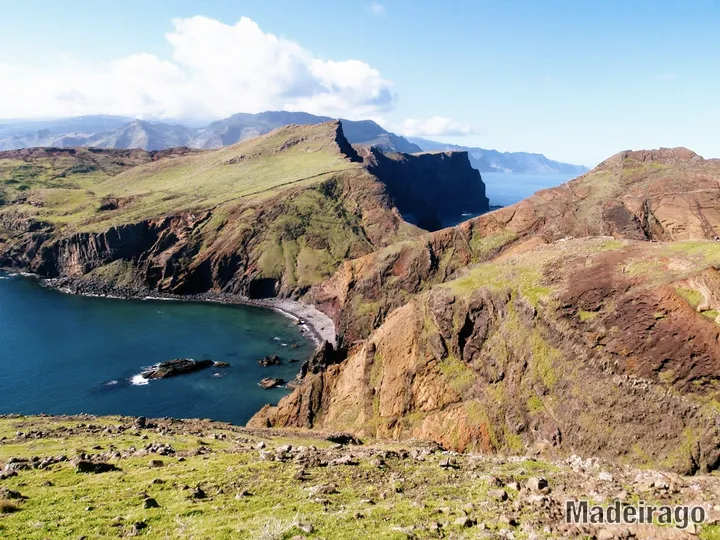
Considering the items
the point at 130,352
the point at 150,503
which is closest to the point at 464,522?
the point at 150,503

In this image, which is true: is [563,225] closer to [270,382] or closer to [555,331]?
[555,331]

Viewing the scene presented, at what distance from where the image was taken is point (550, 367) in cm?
5644

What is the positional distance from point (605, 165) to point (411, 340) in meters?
81.0

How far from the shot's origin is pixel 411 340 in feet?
229

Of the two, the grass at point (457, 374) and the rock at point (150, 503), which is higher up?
the rock at point (150, 503)

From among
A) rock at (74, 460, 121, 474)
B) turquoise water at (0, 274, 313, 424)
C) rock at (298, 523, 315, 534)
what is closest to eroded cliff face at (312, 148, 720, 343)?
turquoise water at (0, 274, 313, 424)

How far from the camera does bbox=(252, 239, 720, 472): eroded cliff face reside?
1826 inches

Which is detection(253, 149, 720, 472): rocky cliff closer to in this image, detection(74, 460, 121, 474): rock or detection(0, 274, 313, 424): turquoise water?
detection(0, 274, 313, 424): turquoise water

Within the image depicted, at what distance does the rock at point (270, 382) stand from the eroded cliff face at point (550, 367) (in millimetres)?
19247

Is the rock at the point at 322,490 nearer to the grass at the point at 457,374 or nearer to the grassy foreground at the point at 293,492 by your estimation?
the grassy foreground at the point at 293,492

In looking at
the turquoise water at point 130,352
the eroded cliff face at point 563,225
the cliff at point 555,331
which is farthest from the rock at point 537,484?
the eroded cliff face at point 563,225

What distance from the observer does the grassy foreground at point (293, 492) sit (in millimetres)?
20953

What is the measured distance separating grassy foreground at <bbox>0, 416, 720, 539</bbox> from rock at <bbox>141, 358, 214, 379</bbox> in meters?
61.6

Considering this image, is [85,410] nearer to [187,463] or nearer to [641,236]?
[187,463]
